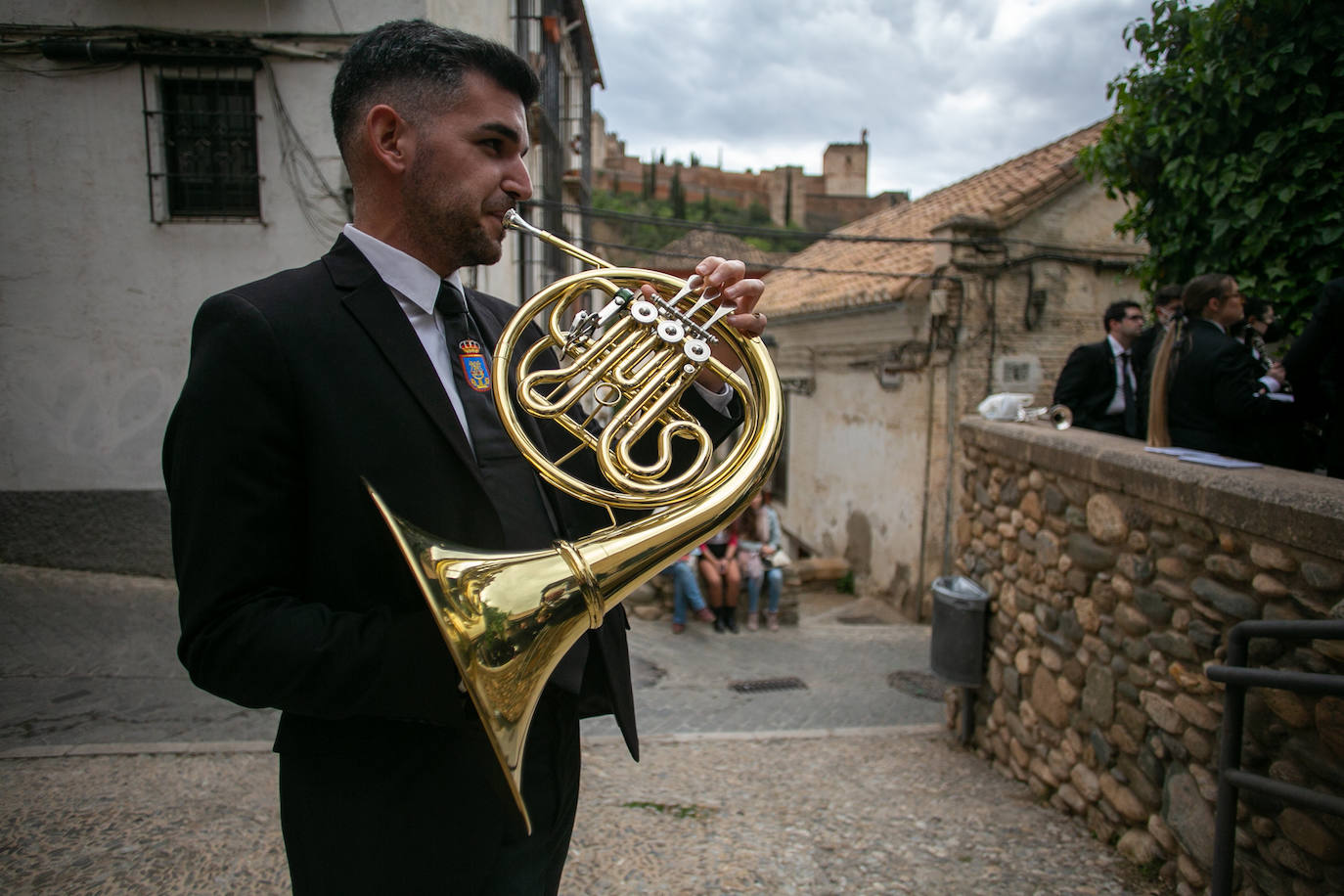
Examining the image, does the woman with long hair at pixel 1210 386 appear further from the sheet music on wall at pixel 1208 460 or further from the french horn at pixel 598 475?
the french horn at pixel 598 475

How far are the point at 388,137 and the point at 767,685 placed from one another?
19.3 ft

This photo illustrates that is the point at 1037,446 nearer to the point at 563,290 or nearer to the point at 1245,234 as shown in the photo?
the point at 1245,234

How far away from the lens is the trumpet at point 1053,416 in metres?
4.88

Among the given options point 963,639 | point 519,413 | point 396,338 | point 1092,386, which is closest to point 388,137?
point 396,338

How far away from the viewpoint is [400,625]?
3.78 ft

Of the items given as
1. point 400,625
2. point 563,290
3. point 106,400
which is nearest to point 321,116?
point 106,400

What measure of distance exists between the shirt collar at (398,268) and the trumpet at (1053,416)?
4244mm

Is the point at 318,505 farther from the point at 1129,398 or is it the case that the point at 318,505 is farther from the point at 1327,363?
the point at 1129,398

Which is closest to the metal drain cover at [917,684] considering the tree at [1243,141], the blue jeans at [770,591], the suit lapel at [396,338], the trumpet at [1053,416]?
the blue jeans at [770,591]

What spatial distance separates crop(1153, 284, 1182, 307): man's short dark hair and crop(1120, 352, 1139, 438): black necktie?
39 cm

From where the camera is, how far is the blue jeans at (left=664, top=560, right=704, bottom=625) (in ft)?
25.4

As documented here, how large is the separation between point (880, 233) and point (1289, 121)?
953 centimetres

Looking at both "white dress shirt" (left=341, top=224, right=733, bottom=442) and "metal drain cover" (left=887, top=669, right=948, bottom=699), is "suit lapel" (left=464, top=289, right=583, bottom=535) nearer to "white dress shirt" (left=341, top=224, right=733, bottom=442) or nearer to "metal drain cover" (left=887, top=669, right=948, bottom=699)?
"white dress shirt" (left=341, top=224, right=733, bottom=442)

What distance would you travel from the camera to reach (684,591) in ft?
25.6
